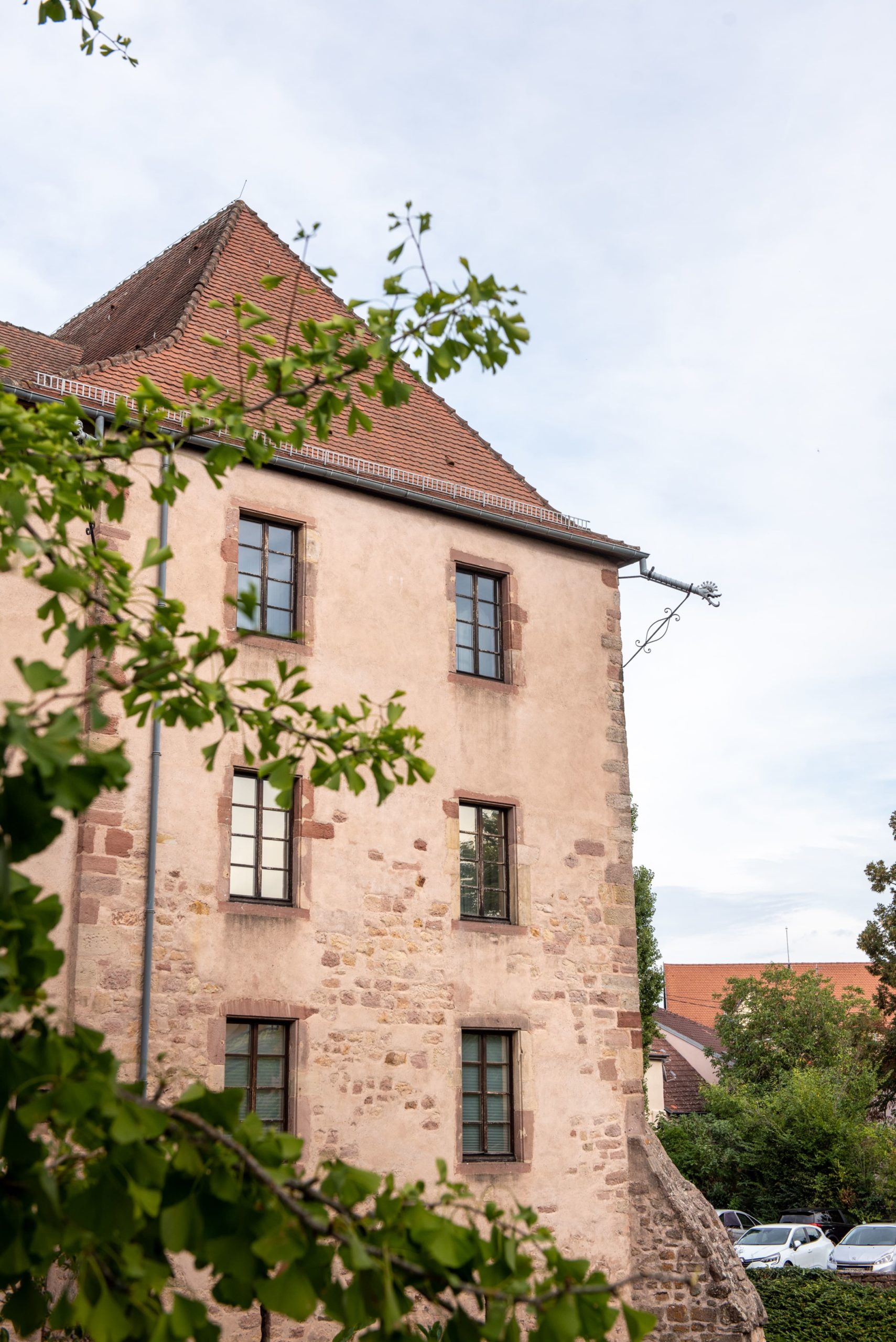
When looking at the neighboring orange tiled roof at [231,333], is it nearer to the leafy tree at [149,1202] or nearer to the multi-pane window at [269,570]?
the multi-pane window at [269,570]

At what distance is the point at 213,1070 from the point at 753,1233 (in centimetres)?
1610

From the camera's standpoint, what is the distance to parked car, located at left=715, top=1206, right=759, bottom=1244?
2570 centimetres

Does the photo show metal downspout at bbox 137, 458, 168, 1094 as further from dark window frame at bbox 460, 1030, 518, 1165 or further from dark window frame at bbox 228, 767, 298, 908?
dark window frame at bbox 460, 1030, 518, 1165

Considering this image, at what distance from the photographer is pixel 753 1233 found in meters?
23.9

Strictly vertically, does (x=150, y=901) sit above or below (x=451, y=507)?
below

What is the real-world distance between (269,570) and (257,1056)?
160 inches

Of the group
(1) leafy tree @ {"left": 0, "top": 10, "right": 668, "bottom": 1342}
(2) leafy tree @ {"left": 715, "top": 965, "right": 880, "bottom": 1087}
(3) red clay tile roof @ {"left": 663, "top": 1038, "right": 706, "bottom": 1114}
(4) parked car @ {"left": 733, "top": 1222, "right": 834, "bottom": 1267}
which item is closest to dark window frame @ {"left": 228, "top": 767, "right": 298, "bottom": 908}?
(1) leafy tree @ {"left": 0, "top": 10, "right": 668, "bottom": 1342}

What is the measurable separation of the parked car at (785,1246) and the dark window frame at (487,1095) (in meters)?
11.2

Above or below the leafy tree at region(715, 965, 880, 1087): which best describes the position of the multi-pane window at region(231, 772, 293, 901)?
above

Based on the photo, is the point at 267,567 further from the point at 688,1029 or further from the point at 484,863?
the point at 688,1029

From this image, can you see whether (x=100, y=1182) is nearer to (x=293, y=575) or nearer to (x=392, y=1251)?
(x=392, y=1251)

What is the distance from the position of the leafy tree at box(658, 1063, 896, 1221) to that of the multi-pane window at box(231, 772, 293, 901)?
18.7m

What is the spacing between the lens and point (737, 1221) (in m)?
26.8

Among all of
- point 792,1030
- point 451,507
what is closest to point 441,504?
point 451,507
